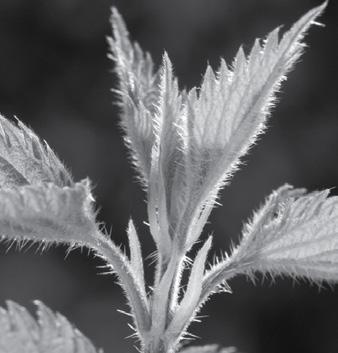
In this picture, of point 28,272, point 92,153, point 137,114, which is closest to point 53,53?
point 92,153

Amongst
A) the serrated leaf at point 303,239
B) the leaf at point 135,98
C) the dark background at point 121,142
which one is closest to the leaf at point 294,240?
the serrated leaf at point 303,239

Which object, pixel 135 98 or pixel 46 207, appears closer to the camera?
pixel 46 207

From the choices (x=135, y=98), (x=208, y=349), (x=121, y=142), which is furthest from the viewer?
(x=121, y=142)

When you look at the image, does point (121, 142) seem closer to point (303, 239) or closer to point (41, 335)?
point (303, 239)

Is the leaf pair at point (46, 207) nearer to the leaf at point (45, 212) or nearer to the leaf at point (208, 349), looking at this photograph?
the leaf at point (45, 212)

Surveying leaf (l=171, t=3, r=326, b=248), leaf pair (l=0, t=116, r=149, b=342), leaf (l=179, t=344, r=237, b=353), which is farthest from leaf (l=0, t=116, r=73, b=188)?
leaf (l=179, t=344, r=237, b=353)

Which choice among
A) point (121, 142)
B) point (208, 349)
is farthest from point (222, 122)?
point (121, 142)

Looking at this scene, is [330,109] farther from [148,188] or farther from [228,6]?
[148,188]
